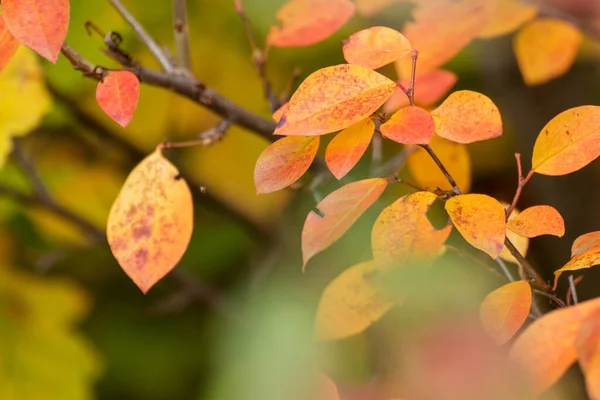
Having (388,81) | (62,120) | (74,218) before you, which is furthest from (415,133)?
(62,120)

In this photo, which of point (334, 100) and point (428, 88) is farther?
point (428, 88)

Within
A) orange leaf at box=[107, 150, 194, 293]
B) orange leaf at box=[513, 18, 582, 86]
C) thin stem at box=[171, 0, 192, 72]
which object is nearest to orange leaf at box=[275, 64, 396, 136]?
orange leaf at box=[107, 150, 194, 293]

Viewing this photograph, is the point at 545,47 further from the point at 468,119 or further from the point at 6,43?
the point at 6,43

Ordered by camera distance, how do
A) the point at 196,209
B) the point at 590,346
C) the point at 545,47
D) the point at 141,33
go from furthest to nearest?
the point at 196,209, the point at 545,47, the point at 141,33, the point at 590,346

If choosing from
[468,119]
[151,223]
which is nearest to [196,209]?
[151,223]

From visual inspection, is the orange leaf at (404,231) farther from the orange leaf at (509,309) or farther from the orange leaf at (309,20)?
the orange leaf at (309,20)

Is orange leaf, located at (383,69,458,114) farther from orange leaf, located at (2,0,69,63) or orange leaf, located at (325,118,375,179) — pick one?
orange leaf, located at (2,0,69,63)

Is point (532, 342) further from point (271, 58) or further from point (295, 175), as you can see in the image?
point (271, 58)

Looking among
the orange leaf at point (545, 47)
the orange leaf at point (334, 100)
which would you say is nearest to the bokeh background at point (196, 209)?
the orange leaf at point (545, 47)
